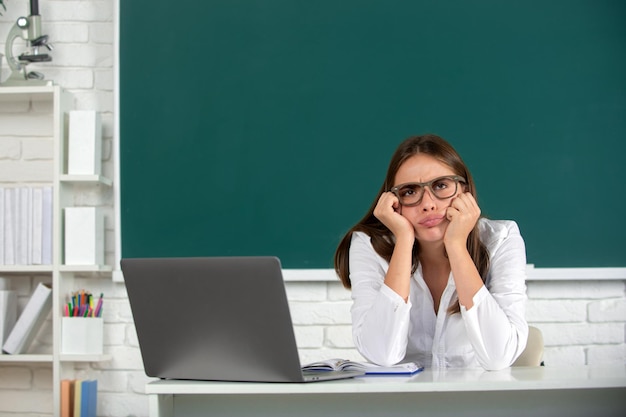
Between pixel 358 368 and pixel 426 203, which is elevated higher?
pixel 426 203

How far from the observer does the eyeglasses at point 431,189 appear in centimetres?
185

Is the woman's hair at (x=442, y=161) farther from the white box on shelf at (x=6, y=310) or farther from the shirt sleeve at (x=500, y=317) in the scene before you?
the white box on shelf at (x=6, y=310)

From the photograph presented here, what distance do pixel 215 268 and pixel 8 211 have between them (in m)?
1.92

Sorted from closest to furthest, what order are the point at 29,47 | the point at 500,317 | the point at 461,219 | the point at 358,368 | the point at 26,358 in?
1. the point at 358,368
2. the point at 500,317
3. the point at 461,219
4. the point at 26,358
5. the point at 29,47

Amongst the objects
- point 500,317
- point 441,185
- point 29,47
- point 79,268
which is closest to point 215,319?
point 500,317

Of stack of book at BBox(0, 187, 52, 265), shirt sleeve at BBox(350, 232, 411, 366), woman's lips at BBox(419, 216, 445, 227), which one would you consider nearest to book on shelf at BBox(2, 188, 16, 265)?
stack of book at BBox(0, 187, 52, 265)

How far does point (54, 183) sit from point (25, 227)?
20cm

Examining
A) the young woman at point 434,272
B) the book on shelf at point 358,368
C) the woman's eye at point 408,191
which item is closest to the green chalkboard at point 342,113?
the young woman at point 434,272

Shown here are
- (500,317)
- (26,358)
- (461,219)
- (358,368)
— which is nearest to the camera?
(358,368)

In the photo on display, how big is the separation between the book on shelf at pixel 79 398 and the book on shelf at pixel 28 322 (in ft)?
0.67

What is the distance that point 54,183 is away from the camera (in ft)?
9.48

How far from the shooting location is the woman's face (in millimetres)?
1859

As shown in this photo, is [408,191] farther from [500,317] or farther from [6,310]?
[6,310]

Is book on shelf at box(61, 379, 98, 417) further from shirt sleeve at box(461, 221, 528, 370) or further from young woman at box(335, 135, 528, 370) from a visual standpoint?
shirt sleeve at box(461, 221, 528, 370)
